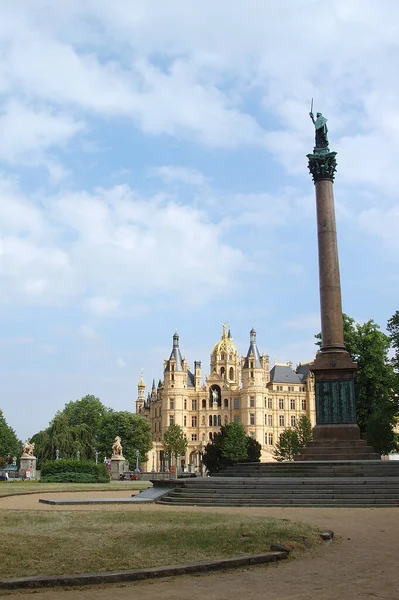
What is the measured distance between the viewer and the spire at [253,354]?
4828 inches

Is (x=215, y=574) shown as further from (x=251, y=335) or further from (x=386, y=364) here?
(x=251, y=335)

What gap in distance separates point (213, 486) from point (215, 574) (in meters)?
13.0

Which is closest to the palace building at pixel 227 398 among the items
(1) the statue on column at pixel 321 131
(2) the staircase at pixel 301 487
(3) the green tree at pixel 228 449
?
(3) the green tree at pixel 228 449

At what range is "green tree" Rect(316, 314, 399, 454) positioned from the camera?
144 feet

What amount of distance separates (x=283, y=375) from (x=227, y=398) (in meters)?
12.9

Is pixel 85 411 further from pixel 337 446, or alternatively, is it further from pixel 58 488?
pixel 337 446

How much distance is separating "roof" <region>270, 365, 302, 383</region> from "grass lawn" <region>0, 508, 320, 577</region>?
114 meters

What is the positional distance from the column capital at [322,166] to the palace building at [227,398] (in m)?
90.3

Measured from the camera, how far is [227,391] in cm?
12650

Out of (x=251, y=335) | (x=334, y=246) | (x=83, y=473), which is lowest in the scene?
(x=83, y=473)

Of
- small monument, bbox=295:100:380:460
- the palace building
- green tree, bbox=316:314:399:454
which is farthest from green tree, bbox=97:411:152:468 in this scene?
small monument, bbox=295:100:380:460

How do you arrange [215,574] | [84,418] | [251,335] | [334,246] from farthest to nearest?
[251,335], [84,418], [334,246], [215,574]

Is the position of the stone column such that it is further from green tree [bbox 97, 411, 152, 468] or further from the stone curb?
green tree [bbox 97, 411, 152, 468]

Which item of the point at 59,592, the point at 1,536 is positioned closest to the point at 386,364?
the point at 1,536
